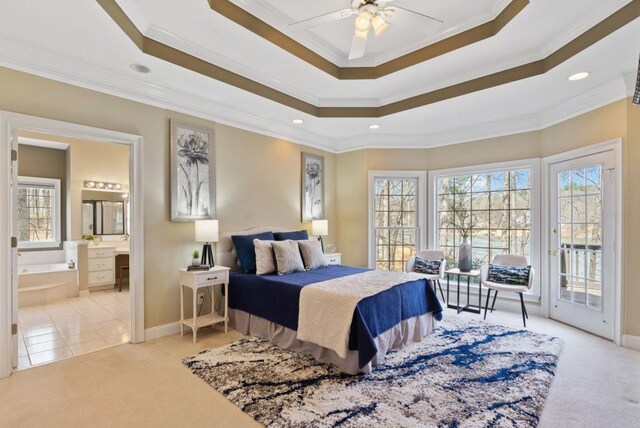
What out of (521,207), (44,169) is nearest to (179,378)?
(521,207)

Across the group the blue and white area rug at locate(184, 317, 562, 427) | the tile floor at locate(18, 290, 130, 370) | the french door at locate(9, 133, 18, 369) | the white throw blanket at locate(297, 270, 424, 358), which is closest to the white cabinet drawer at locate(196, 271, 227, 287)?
the blue and white area rug at locate(184, 317, 562, 427)

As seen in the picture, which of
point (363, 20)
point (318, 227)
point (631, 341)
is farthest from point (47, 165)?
point (631, 341)

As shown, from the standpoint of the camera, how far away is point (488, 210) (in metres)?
4.80

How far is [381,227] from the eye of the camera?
5.43 metres

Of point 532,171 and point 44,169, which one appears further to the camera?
point 44,169

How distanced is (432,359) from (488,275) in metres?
1.94

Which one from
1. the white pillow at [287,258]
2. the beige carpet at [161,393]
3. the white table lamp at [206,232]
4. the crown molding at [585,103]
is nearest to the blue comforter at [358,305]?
the white pillow at [287,258]

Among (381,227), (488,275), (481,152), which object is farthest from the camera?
(381,227)

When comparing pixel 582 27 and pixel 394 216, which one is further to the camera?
pixel 394 216

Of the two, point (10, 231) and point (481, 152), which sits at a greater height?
point (481, 152)

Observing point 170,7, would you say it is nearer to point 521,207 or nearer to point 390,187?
point 390,187

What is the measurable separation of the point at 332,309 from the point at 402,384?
0.79m

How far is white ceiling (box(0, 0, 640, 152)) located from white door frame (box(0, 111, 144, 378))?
1.47ft

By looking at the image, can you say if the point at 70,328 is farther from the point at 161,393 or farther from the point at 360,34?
the point at 360,34
